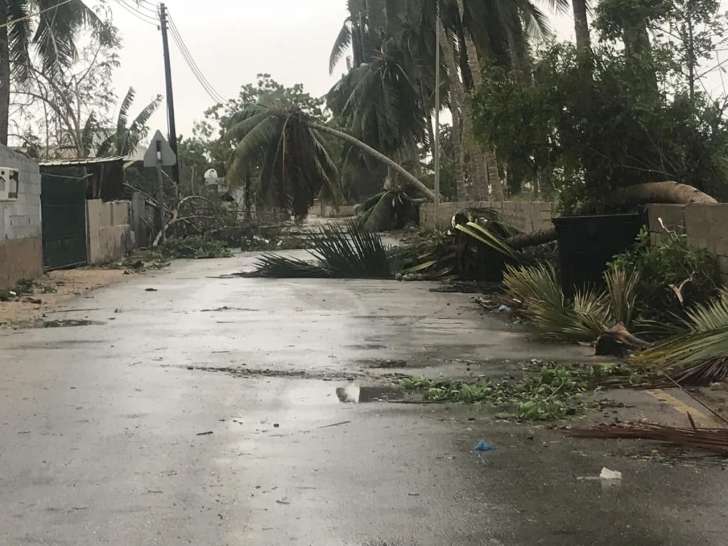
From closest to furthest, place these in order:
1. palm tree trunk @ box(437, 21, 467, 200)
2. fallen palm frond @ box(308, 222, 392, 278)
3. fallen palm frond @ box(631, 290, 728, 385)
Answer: fallen palm frond @ box(631, 290, 728, 385), fallen palm frond @ box(308, 222, 392, 278), palm tree trunk @ box(437, 21, 467, 200)

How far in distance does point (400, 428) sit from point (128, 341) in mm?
4753

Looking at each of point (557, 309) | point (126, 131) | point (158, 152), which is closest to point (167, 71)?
point (126, 131)

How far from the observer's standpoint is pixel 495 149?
1545 cm

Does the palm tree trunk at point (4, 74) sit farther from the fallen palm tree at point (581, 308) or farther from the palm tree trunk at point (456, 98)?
the fallen palm tree at point (581, 308)

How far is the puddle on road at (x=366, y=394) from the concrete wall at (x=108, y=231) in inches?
613

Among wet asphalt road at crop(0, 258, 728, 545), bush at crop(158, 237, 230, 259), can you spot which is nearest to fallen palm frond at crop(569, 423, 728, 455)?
wet asphalt road at crop(0, 258, 728, 545)

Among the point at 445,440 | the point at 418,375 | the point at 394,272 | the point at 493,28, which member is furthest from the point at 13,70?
the point at 445,440

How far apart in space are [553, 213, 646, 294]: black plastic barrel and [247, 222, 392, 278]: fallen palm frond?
7647mm

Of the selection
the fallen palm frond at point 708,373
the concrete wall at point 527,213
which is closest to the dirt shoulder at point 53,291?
the fallen palm frond at point 708,373

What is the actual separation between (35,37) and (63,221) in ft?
39.9

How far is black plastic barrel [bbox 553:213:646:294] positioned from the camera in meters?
11.4

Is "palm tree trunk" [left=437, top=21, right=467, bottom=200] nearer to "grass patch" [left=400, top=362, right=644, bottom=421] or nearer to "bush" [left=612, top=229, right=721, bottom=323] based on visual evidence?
"bush" [left=612, top=229, right=721, bottom=323]

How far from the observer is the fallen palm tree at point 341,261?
19.0 m

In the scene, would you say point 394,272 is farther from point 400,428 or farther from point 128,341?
point 400,428
